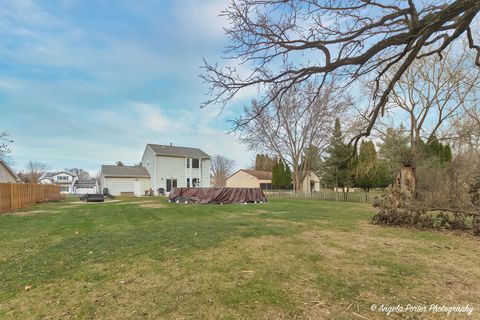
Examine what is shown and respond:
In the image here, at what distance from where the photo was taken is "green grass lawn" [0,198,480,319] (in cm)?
289

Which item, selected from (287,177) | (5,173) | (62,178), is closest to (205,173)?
(287,177)

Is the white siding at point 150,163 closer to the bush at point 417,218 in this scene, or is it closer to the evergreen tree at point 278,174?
the evergreen tree at point 278,174

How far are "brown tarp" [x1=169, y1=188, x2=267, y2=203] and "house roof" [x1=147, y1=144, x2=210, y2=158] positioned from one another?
12.4 meters

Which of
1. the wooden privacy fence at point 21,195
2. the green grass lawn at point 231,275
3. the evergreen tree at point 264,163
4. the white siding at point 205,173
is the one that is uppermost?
the evergreen tree at point 264,163

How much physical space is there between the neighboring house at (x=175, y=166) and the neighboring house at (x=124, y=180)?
3.51ft

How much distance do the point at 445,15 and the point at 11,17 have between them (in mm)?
10750

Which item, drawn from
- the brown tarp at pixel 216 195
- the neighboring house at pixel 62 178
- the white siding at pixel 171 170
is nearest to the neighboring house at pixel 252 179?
the white siding at pixel 171 170

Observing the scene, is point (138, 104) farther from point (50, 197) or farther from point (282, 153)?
point (282, 153)

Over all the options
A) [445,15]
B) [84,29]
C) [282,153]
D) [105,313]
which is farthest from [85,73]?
[282,153]

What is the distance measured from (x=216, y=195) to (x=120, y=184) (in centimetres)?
1685

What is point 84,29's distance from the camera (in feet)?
29.4

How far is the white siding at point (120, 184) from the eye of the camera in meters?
29.8

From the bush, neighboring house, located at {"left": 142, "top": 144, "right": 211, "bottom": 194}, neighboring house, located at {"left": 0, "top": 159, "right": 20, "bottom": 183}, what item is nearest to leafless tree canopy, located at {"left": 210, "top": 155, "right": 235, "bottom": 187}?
neighboring house, located at {"left": 142, "top": 144, "right": 211, "bottom": 194}

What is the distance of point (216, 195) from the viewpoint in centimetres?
1788
